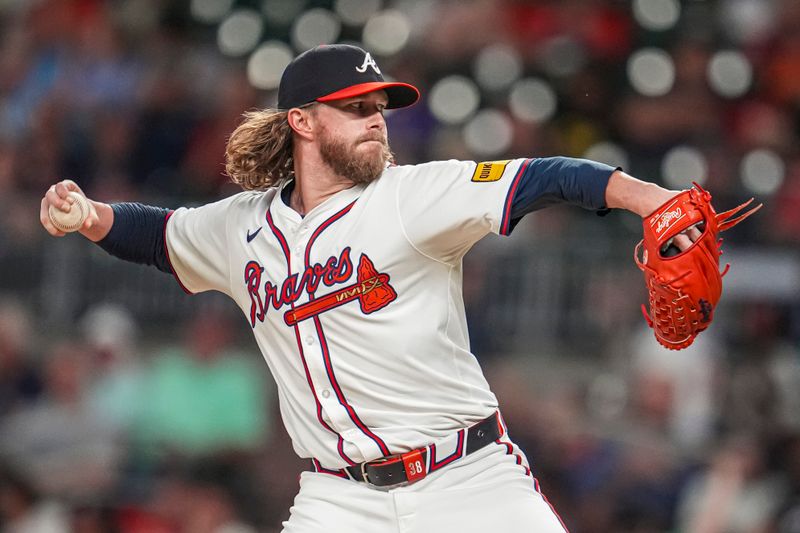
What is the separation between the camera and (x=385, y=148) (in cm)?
330

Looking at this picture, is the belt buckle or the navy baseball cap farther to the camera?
the navy baseball cap

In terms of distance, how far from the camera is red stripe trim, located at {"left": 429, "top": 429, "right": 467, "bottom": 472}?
3.11 metres

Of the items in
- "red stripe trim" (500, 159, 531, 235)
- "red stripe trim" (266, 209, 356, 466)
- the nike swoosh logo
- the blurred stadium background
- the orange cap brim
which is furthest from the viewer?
the blurred stadium background

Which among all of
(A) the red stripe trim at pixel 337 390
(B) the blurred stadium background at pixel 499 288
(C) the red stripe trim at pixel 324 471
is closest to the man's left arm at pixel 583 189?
(A) the red stripe trim at pixel 337 390

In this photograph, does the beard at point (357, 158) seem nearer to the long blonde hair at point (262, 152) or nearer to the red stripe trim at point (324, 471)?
the long blonde hair at point (262, 152)

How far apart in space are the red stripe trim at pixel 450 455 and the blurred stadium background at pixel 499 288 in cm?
299

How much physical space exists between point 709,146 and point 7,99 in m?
4.63

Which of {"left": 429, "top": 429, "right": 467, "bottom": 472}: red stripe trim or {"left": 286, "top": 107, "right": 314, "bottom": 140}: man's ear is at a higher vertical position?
{"left": 286, "top": 107, "right": 314, "bottom": 140}: man's ear

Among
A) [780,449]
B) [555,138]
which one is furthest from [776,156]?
[780,449]

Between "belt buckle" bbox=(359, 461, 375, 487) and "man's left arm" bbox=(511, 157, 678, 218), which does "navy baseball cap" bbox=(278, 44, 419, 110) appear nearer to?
"man's left arm" bbox=(511, 157, 678, 218)

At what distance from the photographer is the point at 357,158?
3.26 meters

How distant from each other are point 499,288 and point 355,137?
10.7 ft

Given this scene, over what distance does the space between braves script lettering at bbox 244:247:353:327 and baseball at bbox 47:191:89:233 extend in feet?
1.55

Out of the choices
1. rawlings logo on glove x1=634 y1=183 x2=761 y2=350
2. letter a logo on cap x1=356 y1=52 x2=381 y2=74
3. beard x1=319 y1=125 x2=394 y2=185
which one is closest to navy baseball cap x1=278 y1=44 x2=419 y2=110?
letter a logo on cap x1=356 y1=52 x2=381 y2=74
